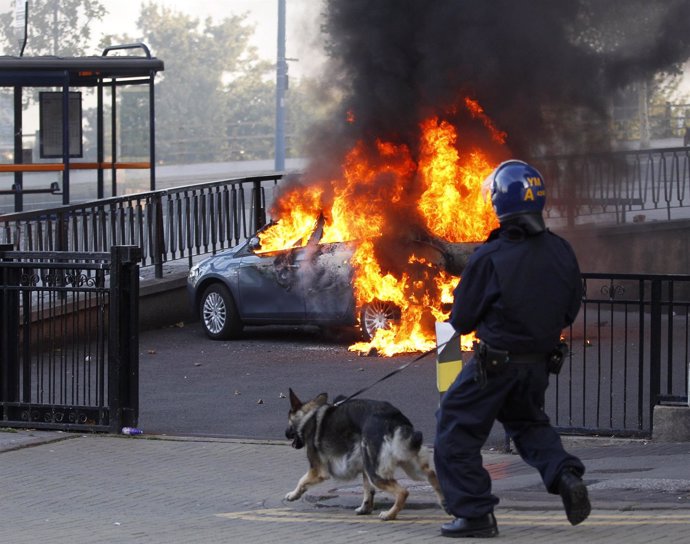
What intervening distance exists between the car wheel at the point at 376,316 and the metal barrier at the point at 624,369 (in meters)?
2.04

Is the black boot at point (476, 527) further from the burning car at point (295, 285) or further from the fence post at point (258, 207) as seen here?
the fence post at point (258, 207)

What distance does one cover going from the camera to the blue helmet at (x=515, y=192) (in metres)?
6.51

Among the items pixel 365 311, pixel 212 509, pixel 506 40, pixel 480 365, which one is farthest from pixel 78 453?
pixel 506 40

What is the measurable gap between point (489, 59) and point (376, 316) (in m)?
3.75

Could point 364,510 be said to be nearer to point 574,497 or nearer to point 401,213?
point 574,497

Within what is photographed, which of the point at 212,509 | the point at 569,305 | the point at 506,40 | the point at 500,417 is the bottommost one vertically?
the point at 212,509

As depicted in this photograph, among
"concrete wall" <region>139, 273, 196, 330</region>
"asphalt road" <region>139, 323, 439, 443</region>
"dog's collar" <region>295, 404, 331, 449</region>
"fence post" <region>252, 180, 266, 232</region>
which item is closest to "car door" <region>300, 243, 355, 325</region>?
"asphalt road" <region>139, 323, 439, 443</region>

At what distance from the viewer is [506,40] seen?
16719 millimetres

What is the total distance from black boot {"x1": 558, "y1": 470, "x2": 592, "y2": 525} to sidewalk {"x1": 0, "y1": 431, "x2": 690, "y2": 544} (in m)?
0.23

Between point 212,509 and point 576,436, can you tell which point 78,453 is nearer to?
point 212,509

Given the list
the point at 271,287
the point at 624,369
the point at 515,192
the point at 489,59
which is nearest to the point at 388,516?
the point at 515,192

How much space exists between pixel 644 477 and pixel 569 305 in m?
2.17

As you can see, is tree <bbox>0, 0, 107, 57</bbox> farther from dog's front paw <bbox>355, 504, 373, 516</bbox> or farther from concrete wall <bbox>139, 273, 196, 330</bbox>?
dog's front paw <bbox>355, 504, 373, 516</bbox>

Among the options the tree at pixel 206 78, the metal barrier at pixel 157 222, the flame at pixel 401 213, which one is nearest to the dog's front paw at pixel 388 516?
the flame at pixel 401 213
